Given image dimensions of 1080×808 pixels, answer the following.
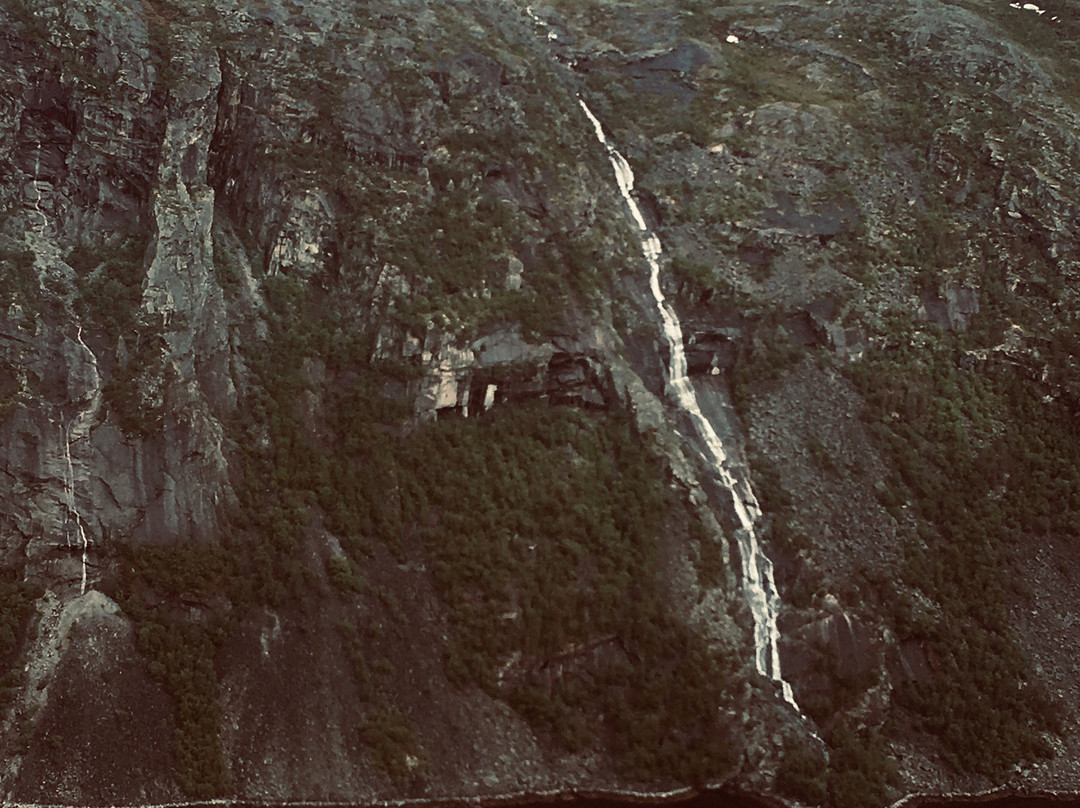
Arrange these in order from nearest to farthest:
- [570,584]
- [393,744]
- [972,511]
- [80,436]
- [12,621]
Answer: [12,621]
[393,744]
[80,436]
[570,584]
[972,511]

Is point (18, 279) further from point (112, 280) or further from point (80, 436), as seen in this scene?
point (80, 436)

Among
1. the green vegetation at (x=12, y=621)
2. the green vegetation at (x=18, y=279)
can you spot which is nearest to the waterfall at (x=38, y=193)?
the green vegetation at (x=18, y=279)

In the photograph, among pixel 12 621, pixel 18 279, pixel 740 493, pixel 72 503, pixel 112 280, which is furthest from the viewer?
pixel 740 493

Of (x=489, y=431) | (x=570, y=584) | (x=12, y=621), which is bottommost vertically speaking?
(x=12, y=621)

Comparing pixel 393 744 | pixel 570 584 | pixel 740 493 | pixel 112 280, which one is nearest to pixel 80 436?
pixel 112 280

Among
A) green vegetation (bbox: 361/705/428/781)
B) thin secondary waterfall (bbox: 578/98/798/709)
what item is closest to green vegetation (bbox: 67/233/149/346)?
green vegetation (bbox: 361/705/428/781)

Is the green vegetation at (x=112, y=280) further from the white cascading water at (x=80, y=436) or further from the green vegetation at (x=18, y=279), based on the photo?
the green vegetation at (x=18, y=279)

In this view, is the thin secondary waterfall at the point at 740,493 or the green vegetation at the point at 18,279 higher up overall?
the green vegetation at the point at 18,279
